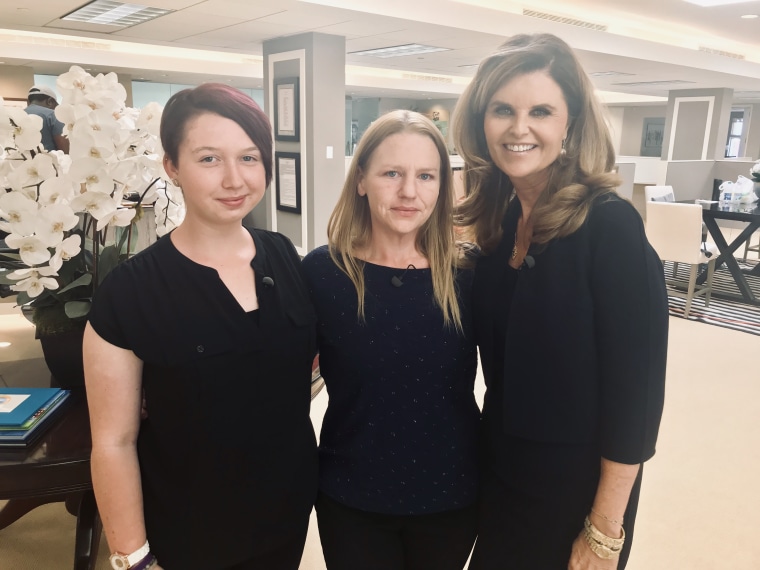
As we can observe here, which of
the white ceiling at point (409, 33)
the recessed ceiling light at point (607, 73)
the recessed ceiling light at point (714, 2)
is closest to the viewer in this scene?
the white ceiling at point (409, 33)

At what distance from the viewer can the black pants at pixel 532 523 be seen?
3.97 ft

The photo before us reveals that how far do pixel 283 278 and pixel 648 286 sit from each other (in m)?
0.71

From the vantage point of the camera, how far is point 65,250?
1308 millimetres

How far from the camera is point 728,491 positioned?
107 inches

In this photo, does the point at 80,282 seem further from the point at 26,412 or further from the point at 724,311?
the point at 724,311

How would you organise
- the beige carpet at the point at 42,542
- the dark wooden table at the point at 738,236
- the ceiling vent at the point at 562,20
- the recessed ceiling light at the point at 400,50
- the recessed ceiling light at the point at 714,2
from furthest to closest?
the recessed ceiling light at the point at 400,50, the ceiling vent at the point at 562,20, the recessed ceiling light at the point at 714,2, the dark wooden table at the point at 738,236, the beige carpet at the point at 42,542

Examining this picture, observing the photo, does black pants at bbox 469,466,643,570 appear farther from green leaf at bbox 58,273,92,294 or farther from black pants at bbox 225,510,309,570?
green leaf at bbox 58,273,92,294

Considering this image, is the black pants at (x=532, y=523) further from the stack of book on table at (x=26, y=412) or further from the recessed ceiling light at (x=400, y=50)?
the recessed ceiling light at (x=400, y=50)

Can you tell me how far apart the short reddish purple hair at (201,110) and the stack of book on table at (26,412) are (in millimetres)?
721

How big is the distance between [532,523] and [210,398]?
714 mm

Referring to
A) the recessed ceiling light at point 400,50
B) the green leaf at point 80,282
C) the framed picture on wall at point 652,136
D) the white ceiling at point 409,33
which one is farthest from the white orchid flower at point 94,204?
the framed picture on wall at point 652,136

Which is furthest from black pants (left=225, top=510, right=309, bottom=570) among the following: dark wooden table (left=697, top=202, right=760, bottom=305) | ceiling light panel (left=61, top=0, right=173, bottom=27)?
dark wooden table (left=697, top=202, right=760, bottom=305)

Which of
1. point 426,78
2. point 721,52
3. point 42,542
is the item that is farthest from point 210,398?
point 426,78

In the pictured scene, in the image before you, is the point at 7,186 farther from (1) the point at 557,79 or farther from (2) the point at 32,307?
(1) the point at 557,79
